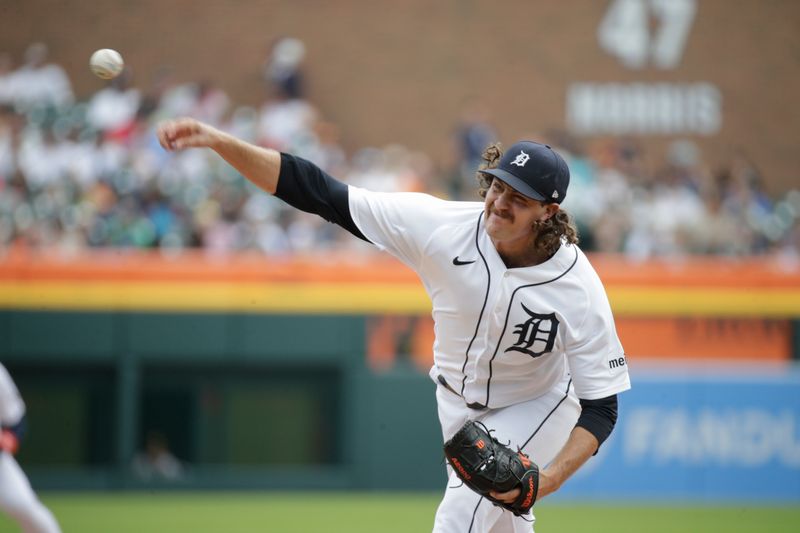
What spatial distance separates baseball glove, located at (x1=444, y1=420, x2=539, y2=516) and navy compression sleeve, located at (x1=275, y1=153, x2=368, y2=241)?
39.0 inches

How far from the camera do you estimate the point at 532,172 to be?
4793 mm

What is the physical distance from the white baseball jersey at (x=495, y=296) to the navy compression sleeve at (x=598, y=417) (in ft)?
0.13

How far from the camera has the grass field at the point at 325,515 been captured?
10.0 meters

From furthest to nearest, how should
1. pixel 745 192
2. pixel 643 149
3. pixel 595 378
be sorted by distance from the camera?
pixel 643 149
pixel 745 192
pixel 595 378

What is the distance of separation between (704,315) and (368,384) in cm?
377

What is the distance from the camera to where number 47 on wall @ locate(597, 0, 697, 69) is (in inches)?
814

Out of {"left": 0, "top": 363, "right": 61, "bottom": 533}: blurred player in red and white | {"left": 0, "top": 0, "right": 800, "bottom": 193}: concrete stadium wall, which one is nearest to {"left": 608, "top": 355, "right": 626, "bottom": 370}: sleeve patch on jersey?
{"left": 0, "top": 363, "right": 61, "bottom": 533}: blurred player in red and white

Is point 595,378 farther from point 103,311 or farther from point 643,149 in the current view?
point 643,149

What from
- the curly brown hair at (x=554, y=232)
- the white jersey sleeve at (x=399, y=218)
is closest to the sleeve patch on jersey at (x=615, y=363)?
the curly brown hair at (x=554, y=232)

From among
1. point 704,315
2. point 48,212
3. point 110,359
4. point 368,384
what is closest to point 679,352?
point 704,315

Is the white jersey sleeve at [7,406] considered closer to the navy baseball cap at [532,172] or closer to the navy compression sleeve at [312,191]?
the navy compression sleeve at [312,191]

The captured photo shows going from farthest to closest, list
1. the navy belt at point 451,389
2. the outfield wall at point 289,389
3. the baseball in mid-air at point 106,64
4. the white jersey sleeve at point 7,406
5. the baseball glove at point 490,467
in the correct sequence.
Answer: the outfield wall at point 289,389 → the white jersey sleeve at point 7,406 → the navy belt at point 451,389 → the baseball in mid-air at point 106,64 → the baseball glove at point 490,467

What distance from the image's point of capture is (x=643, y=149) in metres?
20.3

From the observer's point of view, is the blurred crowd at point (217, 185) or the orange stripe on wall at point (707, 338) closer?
the orange stripe on wall at point (707, 338)
